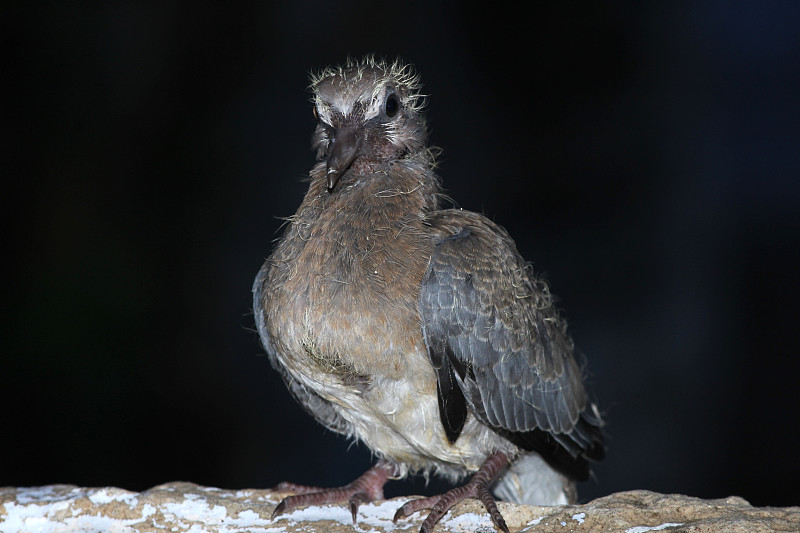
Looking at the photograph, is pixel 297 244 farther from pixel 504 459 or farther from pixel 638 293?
pixel 638 293

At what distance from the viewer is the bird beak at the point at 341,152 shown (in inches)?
94.0

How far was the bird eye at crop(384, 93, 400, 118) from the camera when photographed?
8.57ft

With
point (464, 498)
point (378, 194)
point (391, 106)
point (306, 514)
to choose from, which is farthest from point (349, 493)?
point (391, 106)

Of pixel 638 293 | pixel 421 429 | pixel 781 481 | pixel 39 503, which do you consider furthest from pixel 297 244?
pixel 781 481

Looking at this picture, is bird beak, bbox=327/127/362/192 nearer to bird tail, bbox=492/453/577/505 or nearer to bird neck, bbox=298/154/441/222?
bird neck, bbox=298/154/441/222

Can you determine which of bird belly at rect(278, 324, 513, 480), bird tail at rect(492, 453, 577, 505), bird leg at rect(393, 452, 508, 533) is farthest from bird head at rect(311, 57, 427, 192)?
bird tail at rect(492, 453, 577, 505)

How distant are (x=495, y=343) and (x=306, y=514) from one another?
89 centimetres

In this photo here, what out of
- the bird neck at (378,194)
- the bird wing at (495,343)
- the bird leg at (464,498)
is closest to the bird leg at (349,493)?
the bird leg at (464,498)

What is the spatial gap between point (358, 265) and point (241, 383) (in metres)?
3.82

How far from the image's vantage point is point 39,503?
2719mm

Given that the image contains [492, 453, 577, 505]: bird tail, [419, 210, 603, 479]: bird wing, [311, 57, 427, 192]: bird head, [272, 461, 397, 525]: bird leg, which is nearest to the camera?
[419, 210, 603, 479]: bird wing

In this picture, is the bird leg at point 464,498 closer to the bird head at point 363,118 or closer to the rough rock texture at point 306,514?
the rough rock texture at point 306,514

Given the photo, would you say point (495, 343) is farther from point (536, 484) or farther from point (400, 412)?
point (536, 484)

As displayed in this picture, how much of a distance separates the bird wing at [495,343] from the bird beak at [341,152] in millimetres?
356
